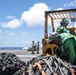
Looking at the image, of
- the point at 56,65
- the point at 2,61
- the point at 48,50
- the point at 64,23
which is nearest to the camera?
the point at 56,65

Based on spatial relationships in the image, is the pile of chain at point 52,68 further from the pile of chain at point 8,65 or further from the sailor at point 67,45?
the pile of chain at point 8,65

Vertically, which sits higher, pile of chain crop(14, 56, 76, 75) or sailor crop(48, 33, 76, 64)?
sailor crop(48, 33, 76, 64)

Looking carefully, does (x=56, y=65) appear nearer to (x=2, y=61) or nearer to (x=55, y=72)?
(x=55, y=72)

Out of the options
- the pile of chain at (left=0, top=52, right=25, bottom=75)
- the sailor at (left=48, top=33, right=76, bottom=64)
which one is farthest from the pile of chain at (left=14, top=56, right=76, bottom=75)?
the pile of chain at (left=0, top=52, right=25, bottom=75)

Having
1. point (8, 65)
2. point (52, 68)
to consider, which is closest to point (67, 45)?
point (52, 68)

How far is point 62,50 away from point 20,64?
1.59m

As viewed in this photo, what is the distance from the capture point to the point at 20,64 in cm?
640

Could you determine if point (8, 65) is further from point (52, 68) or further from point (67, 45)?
point (52, 68)

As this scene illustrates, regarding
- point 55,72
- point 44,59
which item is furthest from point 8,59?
point 55,72

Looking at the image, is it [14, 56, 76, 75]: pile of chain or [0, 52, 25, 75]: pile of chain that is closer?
[14, 56, 76, 75]: pile of chain

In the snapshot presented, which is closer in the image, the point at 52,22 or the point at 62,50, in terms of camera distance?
the point at 62,50

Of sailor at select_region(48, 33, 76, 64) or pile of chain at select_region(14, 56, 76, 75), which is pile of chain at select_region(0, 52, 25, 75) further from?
pile of chain at select_region(14, 56, 76, 75)

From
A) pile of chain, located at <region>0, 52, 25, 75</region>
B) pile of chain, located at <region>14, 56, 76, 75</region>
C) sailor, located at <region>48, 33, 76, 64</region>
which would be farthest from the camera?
pile of chain, located at <region>0, 52, 25, 75</region>

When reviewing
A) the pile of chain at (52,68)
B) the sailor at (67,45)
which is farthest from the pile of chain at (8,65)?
the pile of chain at (52,68)
